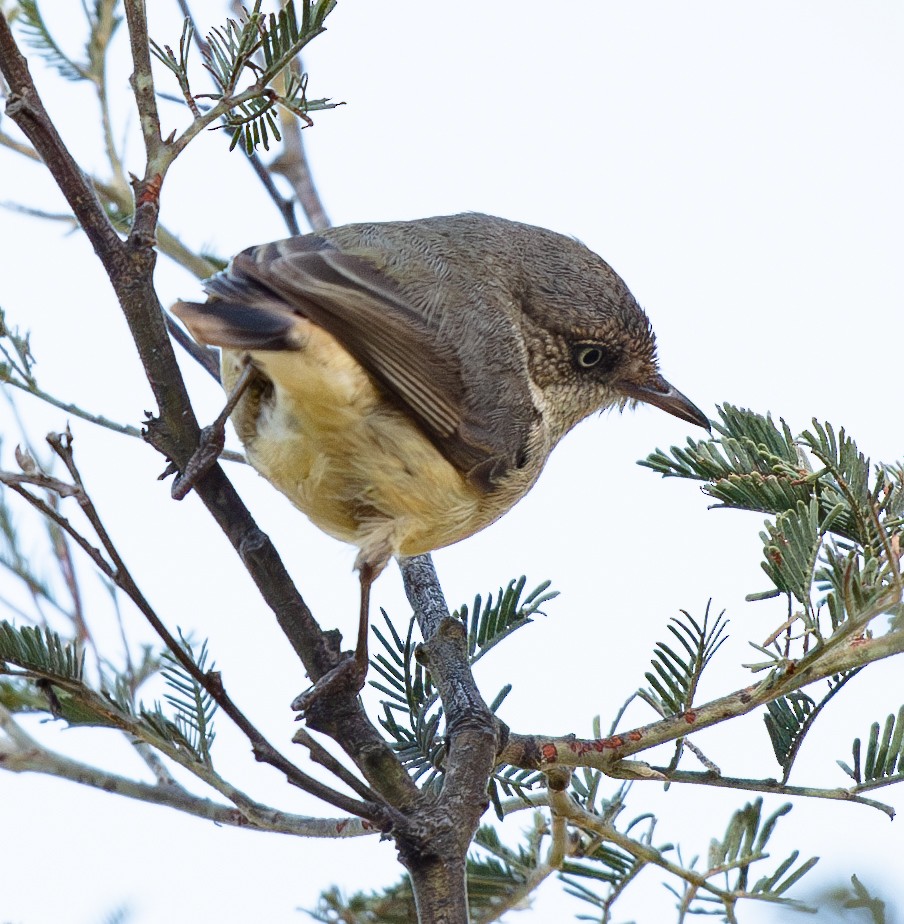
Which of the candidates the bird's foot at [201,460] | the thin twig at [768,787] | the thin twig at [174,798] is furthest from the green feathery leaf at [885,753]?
the bird's foot at [201,460]

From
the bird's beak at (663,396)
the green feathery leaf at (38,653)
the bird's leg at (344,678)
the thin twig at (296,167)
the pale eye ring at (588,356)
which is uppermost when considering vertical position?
the thin twig at (296,167)

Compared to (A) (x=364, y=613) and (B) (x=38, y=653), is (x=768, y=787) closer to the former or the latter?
(A) (x=364, y=613)

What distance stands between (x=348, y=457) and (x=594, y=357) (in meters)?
1.18

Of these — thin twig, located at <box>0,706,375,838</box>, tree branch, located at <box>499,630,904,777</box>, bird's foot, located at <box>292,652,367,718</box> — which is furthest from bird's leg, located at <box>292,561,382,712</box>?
tree branch, located at <box>499,630,904,777</box>

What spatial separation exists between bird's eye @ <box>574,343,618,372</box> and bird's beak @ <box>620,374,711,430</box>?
4.2 inches

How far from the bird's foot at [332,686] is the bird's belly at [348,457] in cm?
54

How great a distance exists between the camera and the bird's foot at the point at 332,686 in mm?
2545

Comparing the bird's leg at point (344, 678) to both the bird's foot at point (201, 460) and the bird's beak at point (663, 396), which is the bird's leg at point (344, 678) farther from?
the bird's beak at point (663, 396)

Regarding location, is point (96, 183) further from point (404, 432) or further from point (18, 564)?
point (404, 432)

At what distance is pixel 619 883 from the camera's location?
258 centimetres

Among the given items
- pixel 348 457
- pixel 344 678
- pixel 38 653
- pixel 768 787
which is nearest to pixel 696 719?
pixel 768 787

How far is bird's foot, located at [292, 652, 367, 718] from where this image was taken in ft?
8.35

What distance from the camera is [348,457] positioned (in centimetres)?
302

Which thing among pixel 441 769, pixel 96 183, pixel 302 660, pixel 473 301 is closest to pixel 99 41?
pixel 96 183
